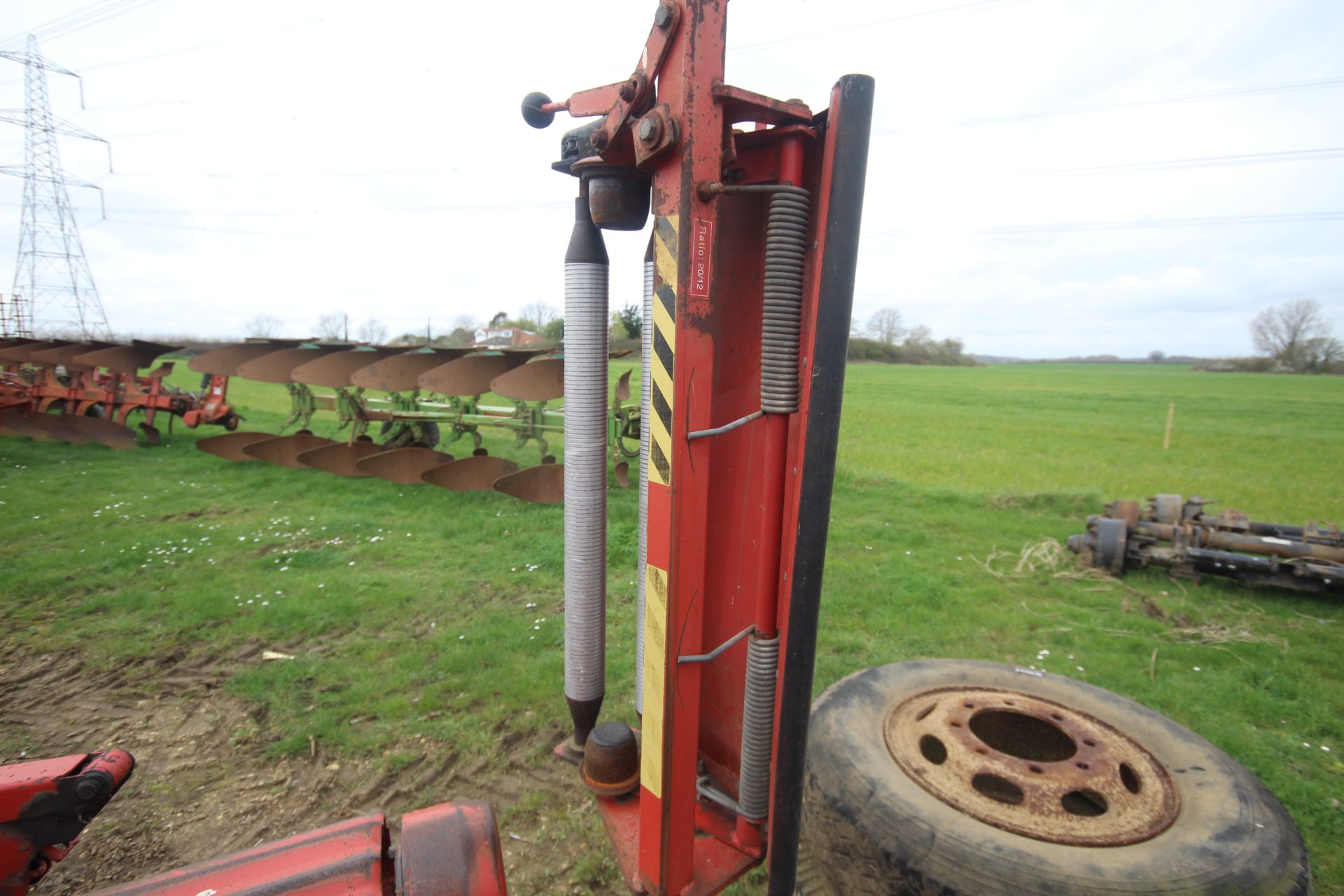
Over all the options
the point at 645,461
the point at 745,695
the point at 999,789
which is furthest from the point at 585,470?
the point at 999,789

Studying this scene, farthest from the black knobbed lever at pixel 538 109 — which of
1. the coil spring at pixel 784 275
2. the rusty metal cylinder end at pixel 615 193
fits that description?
the coil spring at pixel 784 275

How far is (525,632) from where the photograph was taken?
426 centimetres

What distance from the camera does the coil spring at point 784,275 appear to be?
1.58 meters

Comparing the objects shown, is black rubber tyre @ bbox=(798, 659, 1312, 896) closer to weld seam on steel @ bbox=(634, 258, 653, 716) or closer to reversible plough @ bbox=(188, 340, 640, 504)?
weld seam on steel @ bbox=(634, 258, 653, 716)

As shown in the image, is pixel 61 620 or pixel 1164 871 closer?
pixel 1164 871

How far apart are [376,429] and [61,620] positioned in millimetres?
9118

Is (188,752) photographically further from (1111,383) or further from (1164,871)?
(1111,383)

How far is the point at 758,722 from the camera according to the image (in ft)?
5.92

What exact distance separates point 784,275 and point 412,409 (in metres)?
8.28

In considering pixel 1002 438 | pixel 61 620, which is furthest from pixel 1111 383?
pixel 61 620

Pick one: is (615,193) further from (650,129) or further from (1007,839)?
(1007,839)

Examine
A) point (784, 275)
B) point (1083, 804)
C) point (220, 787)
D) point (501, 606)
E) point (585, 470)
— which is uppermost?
point (784, 275)

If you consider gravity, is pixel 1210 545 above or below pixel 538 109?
below

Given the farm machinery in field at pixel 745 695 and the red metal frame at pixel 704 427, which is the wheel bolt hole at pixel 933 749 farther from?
the red metal frame at pixel 704 427
